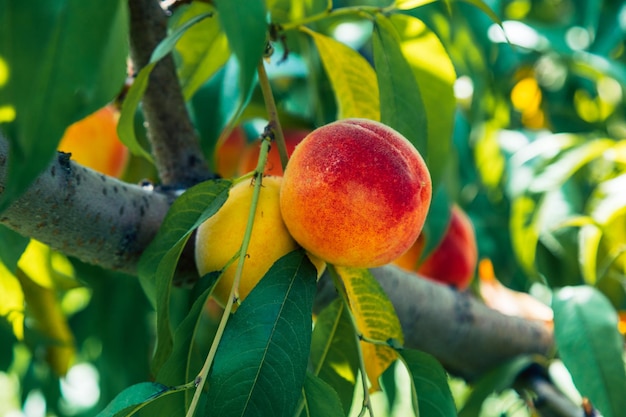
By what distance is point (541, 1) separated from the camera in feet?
6.43

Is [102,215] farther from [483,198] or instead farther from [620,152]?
[483,198]

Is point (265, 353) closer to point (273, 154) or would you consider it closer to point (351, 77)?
point (351, 77)

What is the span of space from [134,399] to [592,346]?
1.70 feet

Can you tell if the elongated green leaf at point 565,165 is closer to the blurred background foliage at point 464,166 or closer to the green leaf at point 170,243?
the blurred background foliage at point 464,166

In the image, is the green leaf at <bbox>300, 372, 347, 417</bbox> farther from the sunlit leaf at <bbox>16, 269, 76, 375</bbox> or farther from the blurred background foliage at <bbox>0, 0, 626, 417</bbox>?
the sunlit leaf at <bbox>16, 269, 76, 375</bbox>

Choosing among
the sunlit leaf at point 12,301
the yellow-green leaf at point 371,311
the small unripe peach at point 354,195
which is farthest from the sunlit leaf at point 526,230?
the sunlit leaf at point 12,301

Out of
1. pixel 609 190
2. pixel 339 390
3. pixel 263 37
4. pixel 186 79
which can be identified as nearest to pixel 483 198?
pixel 609 190

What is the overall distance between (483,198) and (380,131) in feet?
3.76

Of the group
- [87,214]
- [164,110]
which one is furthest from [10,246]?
[164,110]

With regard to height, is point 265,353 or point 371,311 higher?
point 265,353

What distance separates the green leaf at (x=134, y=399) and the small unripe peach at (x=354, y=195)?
0.16m

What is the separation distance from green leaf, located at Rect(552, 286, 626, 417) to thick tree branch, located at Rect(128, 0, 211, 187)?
451 millimetres

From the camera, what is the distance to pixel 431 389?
2.11ft

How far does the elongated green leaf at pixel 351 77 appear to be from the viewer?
2.73 feet
